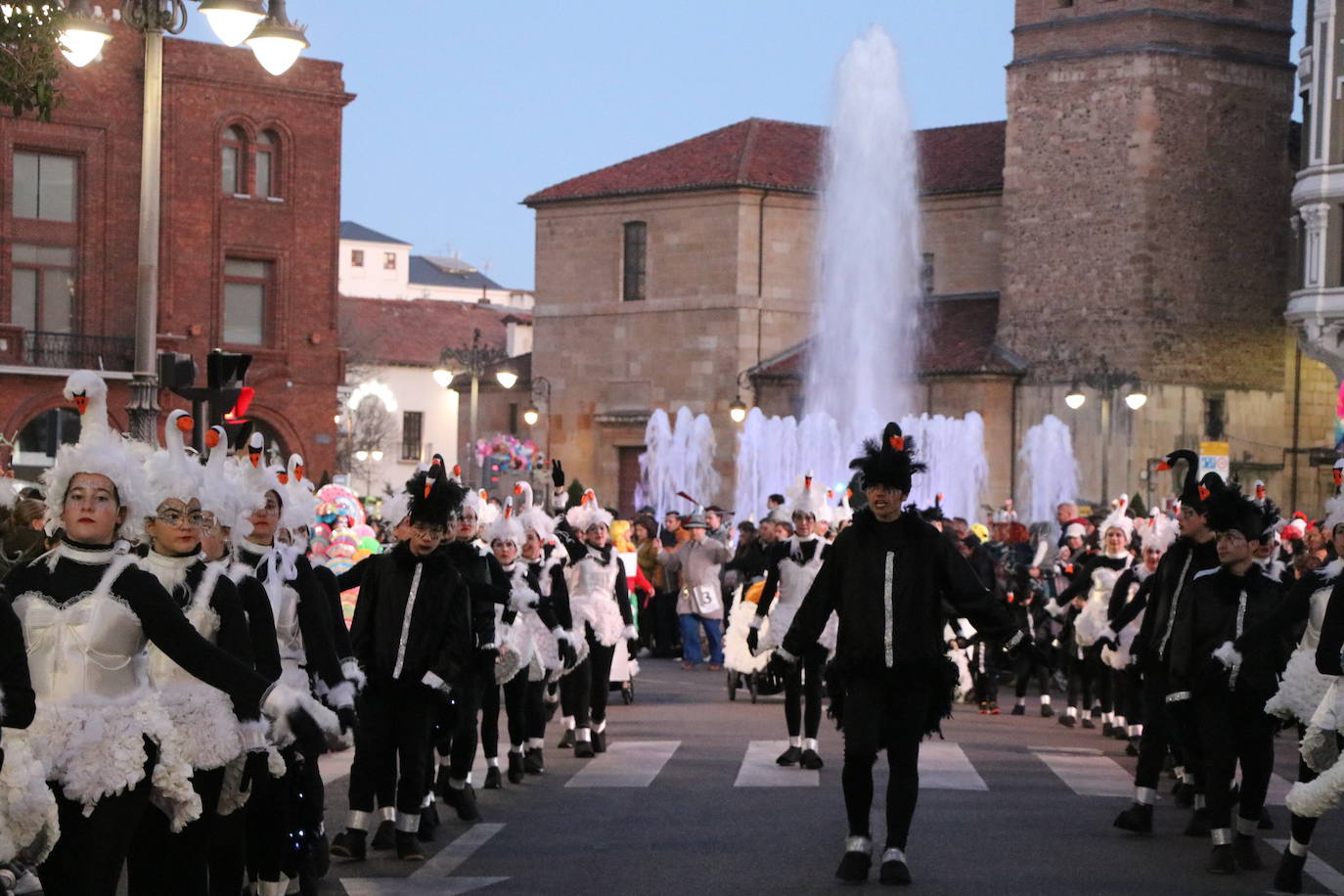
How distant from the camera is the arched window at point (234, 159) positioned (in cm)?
5303

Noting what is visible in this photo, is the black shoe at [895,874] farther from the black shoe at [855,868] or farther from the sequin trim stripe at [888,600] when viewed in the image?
the sequin trim stripe at [888,600]

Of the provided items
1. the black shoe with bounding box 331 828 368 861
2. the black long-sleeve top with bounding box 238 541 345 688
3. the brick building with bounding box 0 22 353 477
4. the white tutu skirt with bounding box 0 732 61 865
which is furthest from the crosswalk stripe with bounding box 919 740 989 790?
the brick building with bounding box 0 22 353 477

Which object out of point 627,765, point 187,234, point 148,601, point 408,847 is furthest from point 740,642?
point 187,234

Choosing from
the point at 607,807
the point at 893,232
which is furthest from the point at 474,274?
the point at 607,807

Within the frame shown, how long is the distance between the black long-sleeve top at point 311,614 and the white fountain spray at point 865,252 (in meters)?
51.3

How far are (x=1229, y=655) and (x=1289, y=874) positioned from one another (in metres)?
1.31

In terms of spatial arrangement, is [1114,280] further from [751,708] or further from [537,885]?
[537,885]

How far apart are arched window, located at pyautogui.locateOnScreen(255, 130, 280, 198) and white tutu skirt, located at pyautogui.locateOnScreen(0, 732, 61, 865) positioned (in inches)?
1869

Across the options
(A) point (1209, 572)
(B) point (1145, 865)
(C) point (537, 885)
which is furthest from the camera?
(A) point (1209, 572)

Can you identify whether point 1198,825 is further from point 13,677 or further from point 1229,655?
point 13,677

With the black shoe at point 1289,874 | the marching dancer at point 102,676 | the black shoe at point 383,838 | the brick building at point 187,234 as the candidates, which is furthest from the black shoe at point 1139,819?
the brick building at point 187,234

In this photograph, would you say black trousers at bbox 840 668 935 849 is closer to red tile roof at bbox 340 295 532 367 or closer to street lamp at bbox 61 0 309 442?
street lamp at bbox 61 0 309 442

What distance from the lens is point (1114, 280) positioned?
5744cm

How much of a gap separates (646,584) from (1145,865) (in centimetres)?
1163
